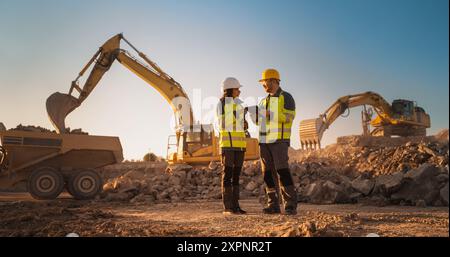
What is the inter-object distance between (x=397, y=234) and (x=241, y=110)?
2.80 m

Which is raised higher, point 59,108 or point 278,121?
point 59,108

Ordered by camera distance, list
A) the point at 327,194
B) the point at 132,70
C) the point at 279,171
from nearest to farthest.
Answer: the point at 279,171 → the point at 327,194 → the point at 132,70

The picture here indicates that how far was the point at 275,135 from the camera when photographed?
5352mm

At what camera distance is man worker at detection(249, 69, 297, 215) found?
5.27 metres

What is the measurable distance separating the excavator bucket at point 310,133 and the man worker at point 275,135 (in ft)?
53.1

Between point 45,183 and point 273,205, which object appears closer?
point 273,205

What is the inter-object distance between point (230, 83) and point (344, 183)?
13.3ft

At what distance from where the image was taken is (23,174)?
9734 mm

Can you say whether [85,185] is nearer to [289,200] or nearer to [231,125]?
[231,125]

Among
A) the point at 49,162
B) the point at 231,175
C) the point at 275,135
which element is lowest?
the point at 231,175

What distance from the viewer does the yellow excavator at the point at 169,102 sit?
476 inches

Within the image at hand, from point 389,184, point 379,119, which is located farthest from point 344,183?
point 379,119
